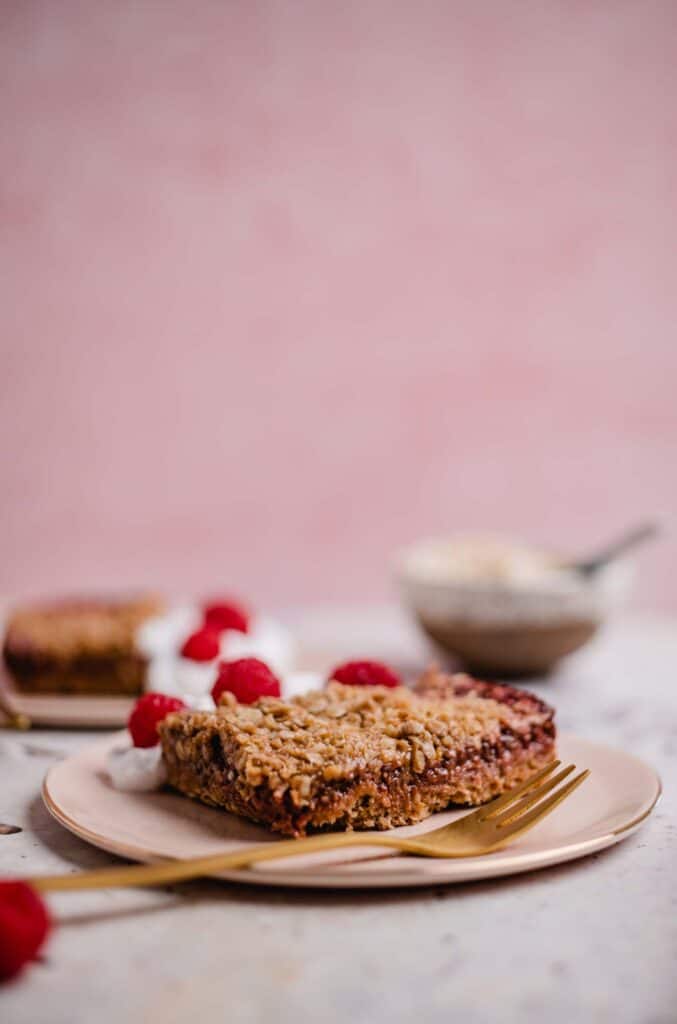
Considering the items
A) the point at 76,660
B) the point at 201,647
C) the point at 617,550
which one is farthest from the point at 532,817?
the point at 617,550

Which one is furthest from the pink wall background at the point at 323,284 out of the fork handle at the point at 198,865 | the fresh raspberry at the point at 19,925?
the fresh raspberry at the point at 19,925

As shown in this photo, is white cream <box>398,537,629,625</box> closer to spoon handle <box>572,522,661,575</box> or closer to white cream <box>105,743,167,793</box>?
spoon handle <box>572,522,661,575</box>

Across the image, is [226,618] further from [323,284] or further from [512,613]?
[323,284]

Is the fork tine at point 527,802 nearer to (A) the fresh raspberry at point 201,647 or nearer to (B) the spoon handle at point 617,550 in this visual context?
(A) the fresh raspberry at point 201,647

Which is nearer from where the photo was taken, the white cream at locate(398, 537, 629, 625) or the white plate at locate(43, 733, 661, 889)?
the white plate at locate(43, 733, 661, 889)

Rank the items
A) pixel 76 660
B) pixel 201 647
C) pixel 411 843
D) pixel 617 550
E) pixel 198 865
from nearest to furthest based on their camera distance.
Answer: pixel 198 865 < pixel 411 843 < pixel 201 647 < pixel 76 660 < pixel 617 550

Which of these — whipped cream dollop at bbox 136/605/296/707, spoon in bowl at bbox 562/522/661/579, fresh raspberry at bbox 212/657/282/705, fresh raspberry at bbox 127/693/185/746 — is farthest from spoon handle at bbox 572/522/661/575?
fresh raspberry at bbox 127/693/185/746

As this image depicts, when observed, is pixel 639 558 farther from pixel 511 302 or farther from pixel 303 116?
pixel 303 116
